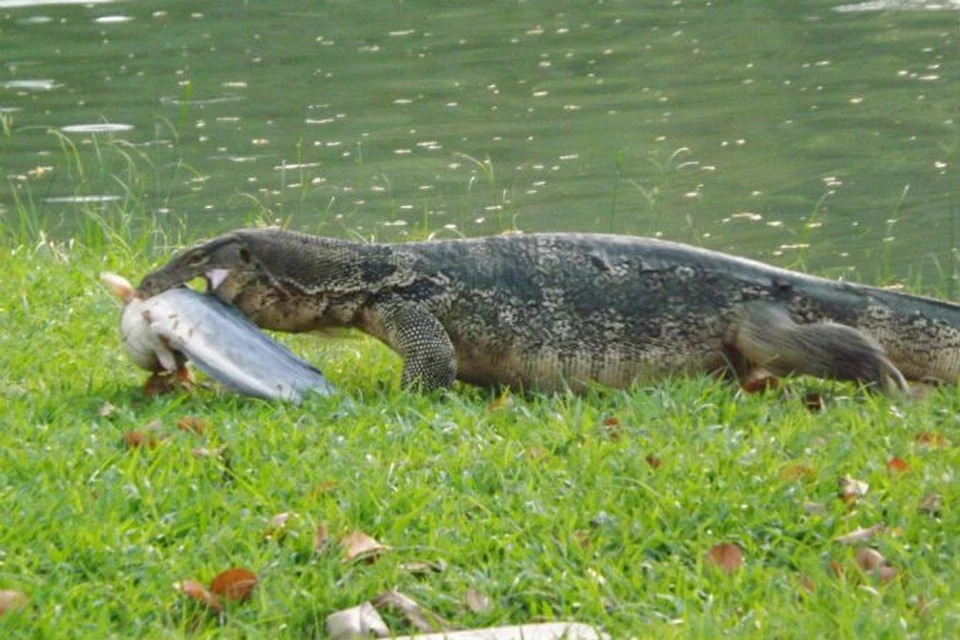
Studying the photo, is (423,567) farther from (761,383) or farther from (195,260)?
(195,260)

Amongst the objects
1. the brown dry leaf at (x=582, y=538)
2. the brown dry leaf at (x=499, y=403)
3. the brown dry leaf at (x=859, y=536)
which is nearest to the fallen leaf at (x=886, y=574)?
the brown dry leaf at (x=859, y=536)

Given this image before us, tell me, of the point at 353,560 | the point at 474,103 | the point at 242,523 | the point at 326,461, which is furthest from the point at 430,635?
the point at 474,103

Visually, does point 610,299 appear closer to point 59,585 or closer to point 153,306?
point 153,306

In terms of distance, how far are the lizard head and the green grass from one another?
1.53 feet

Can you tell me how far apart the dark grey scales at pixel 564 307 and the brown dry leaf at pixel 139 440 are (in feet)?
3.89

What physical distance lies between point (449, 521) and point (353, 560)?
1.13ft

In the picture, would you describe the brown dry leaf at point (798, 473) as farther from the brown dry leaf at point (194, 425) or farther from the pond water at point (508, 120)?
the pond water at point (508, 120)

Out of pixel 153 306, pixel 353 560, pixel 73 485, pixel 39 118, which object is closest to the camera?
pixel 353 560

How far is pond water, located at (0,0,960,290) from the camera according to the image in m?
12.1

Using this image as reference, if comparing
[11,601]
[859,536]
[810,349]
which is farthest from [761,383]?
[11,601]

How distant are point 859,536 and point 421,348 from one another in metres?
2.17

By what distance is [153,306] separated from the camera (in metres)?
6.58

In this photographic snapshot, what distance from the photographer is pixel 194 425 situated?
595cm

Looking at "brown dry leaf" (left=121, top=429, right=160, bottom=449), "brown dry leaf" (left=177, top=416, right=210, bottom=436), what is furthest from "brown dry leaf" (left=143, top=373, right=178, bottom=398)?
"brown dry leaf" (left=121, top=429, right=160, bottom=449)
